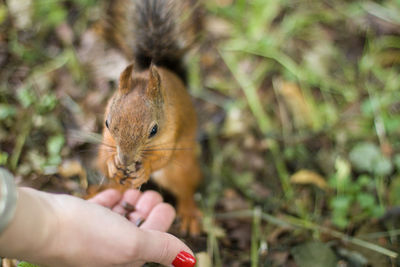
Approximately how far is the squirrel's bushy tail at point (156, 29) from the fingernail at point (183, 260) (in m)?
0.87

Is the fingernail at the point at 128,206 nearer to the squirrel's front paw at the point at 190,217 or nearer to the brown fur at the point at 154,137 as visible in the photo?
the brown fur at the point at 154,137

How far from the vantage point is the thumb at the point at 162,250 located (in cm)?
→ 108

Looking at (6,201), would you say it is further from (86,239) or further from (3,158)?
(3,158)

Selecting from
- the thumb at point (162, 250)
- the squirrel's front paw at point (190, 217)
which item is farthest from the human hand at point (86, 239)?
the squirrel's front paw at point (190, 217)

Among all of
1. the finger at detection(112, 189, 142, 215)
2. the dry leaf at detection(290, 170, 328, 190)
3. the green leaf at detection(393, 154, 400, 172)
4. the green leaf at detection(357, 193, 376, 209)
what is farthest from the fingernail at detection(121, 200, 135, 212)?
the green leaf at detection(393, 154, 400, 172)

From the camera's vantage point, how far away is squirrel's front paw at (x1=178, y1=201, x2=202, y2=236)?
6.31 ft

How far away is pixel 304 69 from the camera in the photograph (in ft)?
8.10

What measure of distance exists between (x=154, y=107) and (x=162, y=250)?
1.89 feet

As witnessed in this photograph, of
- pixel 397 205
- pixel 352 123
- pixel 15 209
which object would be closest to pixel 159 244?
pixel 15 209

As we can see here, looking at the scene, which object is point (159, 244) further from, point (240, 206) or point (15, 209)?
point (240, 206)

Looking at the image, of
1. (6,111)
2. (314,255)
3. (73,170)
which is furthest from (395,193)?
(6,111)

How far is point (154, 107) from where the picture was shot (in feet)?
4.55

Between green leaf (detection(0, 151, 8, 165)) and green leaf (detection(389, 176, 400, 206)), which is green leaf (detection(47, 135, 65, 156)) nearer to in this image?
green leaf (detection(0, 151, 8, 165))

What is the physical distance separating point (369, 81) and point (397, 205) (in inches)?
38.0
